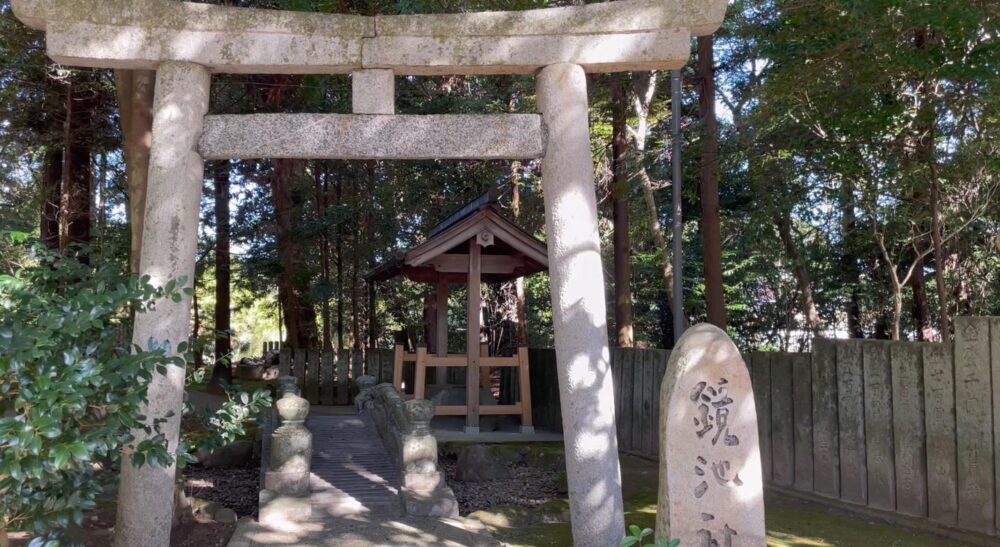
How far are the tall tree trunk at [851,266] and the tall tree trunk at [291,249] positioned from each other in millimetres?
11310

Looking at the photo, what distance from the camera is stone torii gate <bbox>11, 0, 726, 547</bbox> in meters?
5.92

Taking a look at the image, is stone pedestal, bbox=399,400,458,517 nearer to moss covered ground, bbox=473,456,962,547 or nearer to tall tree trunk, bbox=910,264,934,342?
moss covered ground, bbox=473,456,962,547

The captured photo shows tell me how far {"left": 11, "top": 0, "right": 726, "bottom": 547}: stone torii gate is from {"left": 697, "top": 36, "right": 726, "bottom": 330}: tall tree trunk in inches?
150

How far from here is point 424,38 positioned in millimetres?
6195

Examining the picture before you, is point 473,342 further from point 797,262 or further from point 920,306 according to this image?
point 920,306

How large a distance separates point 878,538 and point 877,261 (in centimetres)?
1179

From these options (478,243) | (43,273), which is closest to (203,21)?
(43,273)

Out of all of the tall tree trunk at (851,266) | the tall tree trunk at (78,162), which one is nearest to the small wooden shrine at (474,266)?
the tall tree trunk at (78,162)

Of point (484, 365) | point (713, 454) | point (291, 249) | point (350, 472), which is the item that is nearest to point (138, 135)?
point (350, 472)

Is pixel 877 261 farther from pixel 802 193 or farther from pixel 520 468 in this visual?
pixel 520 468

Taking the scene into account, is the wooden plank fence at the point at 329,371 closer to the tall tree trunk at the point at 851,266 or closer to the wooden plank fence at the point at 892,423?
the wooden plank fence at the point at 892,423

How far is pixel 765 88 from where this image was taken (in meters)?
9.44

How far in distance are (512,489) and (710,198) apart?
4.70 meters

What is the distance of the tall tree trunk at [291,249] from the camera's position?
16156mm
